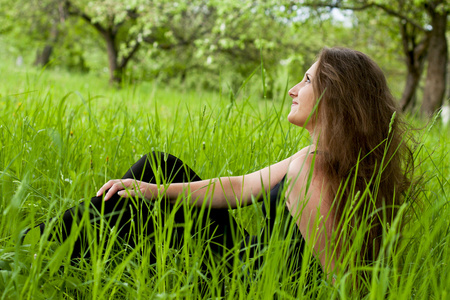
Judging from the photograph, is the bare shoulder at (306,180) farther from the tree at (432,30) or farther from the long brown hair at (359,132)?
the tree at (432,30)

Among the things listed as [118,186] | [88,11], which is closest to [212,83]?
[88,11]

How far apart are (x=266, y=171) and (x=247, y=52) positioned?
42.2 ft

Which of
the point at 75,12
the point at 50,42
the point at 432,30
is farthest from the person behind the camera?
the point at 50,42

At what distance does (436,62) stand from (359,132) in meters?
8.98

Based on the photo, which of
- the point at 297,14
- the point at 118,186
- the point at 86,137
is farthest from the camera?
the point at 297,14

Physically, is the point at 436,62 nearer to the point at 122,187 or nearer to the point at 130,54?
the point at 130,54

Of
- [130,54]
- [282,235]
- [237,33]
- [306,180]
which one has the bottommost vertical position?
[282,235]

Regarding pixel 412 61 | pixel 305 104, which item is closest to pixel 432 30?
pixel 412 61

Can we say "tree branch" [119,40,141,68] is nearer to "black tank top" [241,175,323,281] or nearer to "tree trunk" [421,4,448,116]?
"tree trunk" [421,4,448,116]

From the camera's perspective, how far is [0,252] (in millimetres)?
1361

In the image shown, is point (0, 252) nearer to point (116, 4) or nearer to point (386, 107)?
point (386, 107)

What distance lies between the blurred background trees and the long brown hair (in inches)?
212

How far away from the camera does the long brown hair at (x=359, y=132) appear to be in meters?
1.68

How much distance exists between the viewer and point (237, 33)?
1238 cm
